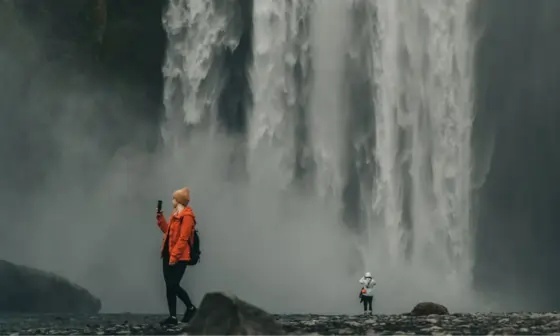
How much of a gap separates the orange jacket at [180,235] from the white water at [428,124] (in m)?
22.0

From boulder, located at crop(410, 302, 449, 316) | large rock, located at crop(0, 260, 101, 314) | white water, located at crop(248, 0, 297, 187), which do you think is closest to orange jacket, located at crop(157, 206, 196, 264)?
boulder, located at crop(410, 302, 449, 316)

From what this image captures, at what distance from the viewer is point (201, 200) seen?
119 ft

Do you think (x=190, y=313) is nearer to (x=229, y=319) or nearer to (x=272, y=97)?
(x=229, y=319)

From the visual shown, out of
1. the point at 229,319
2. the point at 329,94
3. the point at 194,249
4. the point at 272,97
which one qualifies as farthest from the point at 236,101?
the point at 229,319

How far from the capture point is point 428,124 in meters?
35.8

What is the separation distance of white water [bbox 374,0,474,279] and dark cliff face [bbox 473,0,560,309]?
4456mm

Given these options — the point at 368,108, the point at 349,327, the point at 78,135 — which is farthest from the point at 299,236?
the point at 349,327

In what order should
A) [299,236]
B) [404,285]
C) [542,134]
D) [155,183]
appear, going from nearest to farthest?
1. [404,285]
2. [299,236]
3. [155,183]
4. [542,134]

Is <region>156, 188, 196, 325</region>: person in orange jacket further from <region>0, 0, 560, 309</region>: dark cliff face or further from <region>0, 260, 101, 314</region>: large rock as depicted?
<region>0, 0, 560, 309</region>: dark cliff face

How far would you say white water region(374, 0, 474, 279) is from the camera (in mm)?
34719

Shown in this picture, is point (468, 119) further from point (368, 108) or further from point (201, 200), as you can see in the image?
point (201, 200)

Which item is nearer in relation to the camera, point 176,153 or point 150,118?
point 176,153

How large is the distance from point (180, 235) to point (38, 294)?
19489 mm

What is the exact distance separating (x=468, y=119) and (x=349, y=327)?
23.9 m
